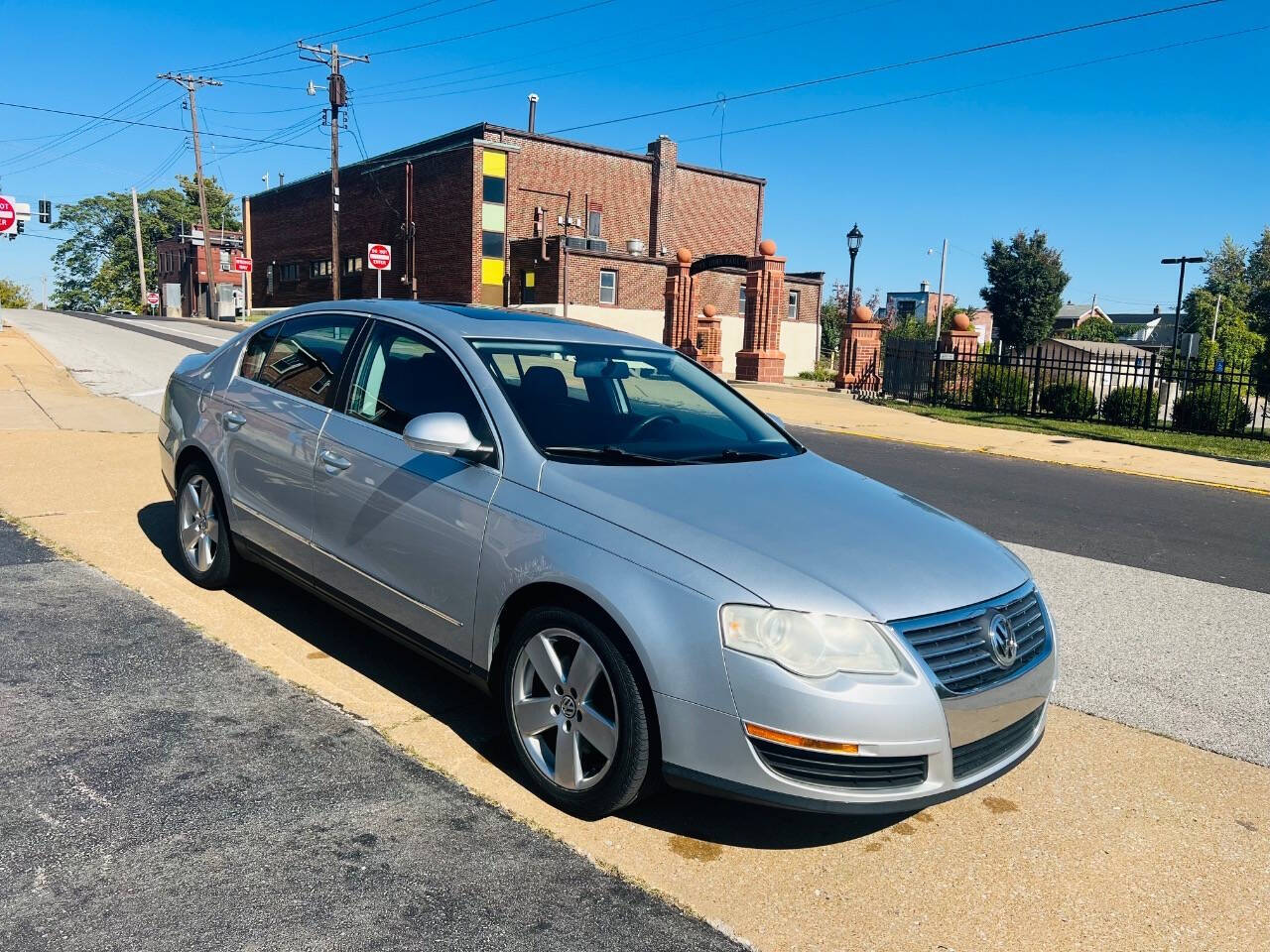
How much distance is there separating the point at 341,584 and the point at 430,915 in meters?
1.86

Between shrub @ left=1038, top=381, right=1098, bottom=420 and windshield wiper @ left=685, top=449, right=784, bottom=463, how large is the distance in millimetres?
19054

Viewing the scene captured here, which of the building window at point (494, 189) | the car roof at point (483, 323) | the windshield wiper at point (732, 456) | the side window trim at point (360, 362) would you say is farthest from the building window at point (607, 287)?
the windshield wiper at point (732, 456)

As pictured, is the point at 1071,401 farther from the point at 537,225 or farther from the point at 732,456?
the point at 537,225

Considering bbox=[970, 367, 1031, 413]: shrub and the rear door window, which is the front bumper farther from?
bbox=[970, 367, 1031, 413]: shrub

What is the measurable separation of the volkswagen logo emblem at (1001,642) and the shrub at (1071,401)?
1975 centimetres

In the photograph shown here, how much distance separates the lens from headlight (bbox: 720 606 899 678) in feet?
9.60

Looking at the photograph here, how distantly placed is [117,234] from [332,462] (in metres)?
118

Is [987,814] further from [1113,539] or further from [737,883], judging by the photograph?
[1113,539]

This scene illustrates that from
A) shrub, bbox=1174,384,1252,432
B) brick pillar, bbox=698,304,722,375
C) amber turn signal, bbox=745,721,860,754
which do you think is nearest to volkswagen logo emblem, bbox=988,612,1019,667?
amber turn signal, bbox=745,721,860,754

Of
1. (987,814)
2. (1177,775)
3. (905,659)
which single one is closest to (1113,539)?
(1177,775)

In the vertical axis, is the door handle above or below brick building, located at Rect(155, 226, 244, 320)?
below

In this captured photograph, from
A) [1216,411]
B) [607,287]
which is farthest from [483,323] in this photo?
[607,287]

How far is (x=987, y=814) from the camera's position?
358 centimetres

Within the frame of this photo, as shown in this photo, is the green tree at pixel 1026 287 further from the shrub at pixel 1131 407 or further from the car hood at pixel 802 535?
the car hood at pixel 802 535
